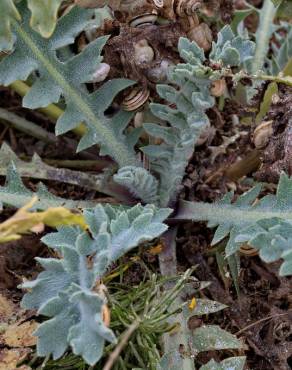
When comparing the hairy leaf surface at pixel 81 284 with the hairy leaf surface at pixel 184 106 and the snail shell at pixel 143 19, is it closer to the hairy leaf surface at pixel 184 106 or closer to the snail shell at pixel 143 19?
the hairy leaf surface at pixel 184 106

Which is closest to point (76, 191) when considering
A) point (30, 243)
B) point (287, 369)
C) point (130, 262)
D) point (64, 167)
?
point (64, 167)

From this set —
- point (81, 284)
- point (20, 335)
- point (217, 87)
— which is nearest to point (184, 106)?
point (217, 87)

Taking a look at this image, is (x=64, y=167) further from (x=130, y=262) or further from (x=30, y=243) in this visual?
(x=130, y=262)

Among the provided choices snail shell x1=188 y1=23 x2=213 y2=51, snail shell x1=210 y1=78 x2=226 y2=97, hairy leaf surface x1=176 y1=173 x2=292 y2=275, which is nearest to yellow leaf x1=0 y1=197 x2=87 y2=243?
hairy leaf surface x1=176 y1=173 x2=292 y2=275

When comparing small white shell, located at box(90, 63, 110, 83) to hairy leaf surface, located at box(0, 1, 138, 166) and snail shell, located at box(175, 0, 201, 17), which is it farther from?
snail shell, located at box(175, 0, 201, 17)

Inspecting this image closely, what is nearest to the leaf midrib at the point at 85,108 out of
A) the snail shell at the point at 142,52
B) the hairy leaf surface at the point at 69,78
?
the hairy leaf surface at the point at 69,78

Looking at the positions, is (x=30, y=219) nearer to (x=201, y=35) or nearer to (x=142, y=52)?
(x=142, y=52)
